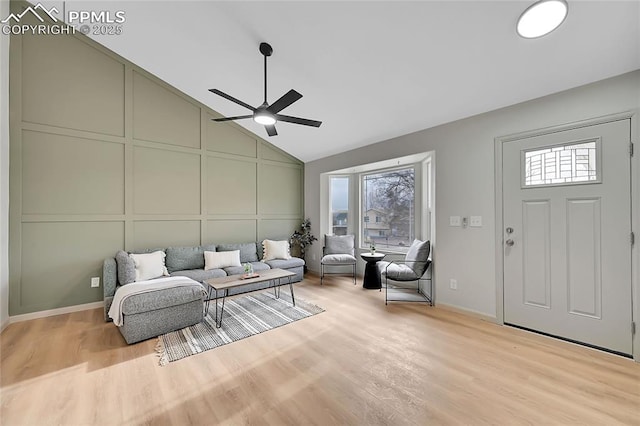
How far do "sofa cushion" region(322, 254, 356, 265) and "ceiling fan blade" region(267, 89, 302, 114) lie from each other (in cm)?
297

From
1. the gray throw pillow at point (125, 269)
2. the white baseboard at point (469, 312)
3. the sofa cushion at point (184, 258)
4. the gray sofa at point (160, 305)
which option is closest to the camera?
the gray sofa at point (160, 305)

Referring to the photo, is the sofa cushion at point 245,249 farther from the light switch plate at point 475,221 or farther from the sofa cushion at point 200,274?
the light switch plate at point 475,221

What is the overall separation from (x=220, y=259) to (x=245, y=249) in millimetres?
623

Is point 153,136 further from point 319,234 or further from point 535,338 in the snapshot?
point 535,338

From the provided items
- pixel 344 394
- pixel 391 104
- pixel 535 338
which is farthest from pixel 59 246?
pixel 535 338

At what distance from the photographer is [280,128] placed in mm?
4836

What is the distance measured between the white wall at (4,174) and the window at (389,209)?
516cm

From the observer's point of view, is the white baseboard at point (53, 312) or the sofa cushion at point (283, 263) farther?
the sofa cushion at point (283, 263)

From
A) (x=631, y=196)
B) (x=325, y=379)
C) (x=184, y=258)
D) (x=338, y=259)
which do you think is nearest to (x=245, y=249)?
(x=184, y=258)

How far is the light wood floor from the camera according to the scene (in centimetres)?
166

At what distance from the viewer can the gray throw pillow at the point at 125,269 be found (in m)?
3.29

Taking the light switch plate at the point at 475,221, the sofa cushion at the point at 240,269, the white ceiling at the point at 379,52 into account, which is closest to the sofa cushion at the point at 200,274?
the sofa cushion at the point at 240,269

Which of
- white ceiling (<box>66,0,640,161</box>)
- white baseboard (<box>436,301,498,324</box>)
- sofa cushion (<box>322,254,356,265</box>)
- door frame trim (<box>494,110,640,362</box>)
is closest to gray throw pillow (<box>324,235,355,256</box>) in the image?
sofa cushion (<box>322,254,356,265</box>)

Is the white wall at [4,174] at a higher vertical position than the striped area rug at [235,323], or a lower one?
higher
